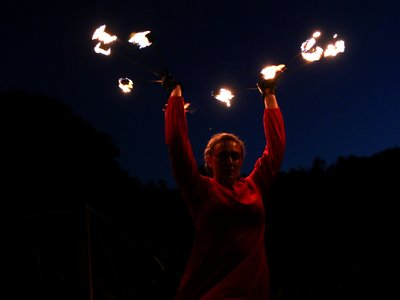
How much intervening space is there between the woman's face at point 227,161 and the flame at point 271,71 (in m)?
0.63

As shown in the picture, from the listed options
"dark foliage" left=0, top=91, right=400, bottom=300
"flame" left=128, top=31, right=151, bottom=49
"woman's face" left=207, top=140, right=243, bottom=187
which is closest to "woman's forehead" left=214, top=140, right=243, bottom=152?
"woman's face" left=207, top=140, right=243, bottom=187

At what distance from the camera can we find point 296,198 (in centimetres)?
1370

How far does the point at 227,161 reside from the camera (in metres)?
2.01

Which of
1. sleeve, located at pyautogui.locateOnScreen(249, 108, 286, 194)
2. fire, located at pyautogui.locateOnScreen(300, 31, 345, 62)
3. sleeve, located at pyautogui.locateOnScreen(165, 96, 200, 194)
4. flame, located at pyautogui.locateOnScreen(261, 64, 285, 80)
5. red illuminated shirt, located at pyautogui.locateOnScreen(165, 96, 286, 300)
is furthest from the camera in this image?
fire, located at pyautogui.locateOnScreen(300, 31, 345, 62)

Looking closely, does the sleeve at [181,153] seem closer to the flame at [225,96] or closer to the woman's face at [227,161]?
the woman's face at [227,161]

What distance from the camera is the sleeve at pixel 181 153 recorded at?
178cm

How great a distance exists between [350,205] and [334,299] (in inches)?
138

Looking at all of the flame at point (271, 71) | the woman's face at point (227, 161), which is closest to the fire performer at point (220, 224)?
the woman's face at point (227, 161)

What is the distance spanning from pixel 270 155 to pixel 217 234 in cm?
58

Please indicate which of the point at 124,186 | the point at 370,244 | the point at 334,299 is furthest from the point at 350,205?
the point at 124,186

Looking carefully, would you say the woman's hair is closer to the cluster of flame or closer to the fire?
the cluster of flame

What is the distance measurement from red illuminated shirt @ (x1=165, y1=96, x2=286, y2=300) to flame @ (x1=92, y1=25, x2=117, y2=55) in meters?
0.79

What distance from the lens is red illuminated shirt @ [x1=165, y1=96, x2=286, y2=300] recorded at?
167 centimetres

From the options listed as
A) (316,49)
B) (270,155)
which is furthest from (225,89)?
(270,155)
